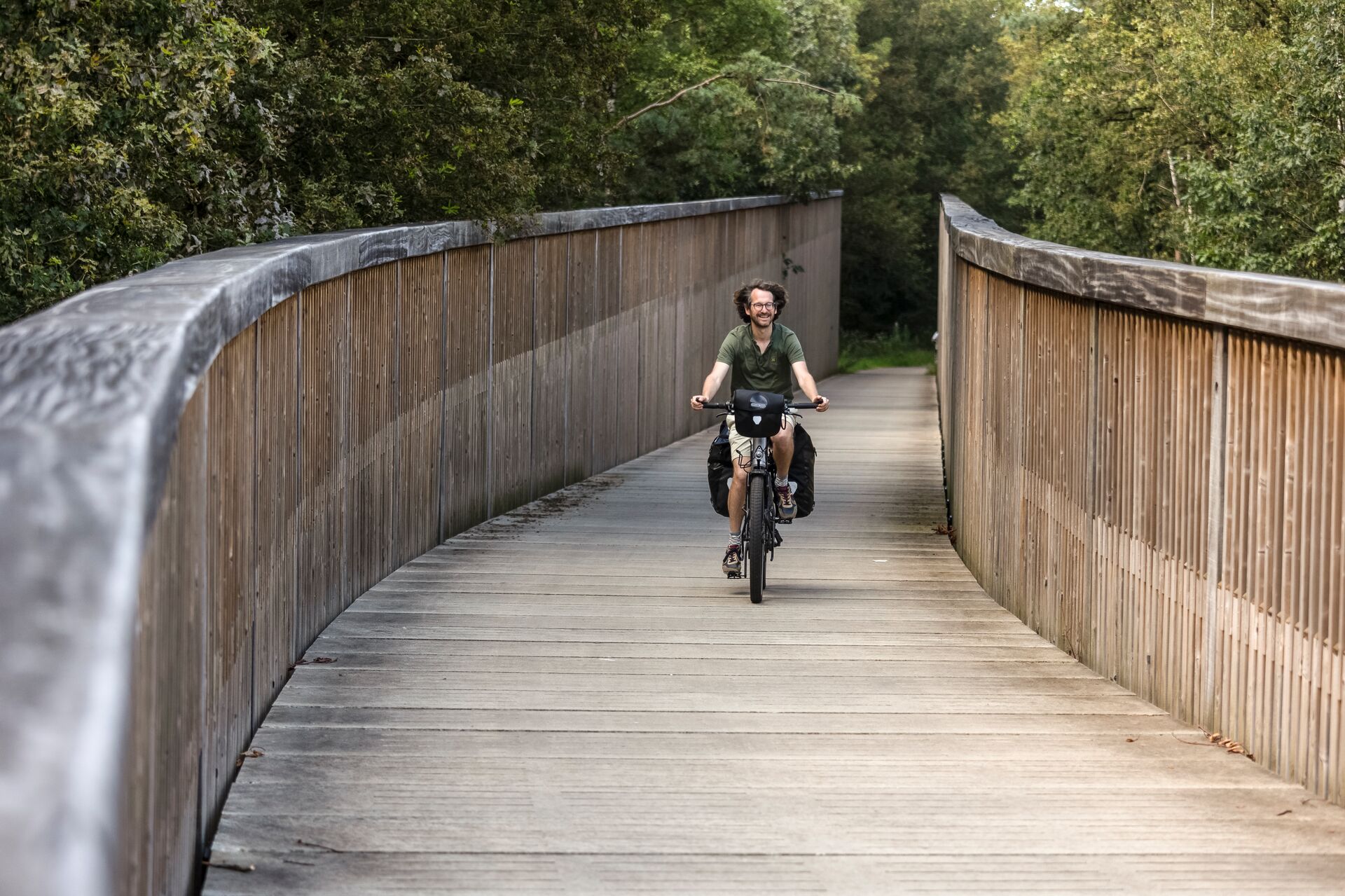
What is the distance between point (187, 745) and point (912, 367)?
4795 cm

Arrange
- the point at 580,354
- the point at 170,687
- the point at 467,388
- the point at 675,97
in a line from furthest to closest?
the point at 675,97 → the point at 580,354 → the point at 467,388 → the point at 170,687

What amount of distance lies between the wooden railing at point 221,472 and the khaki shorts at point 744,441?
68.6 inches

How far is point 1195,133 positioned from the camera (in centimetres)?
3753

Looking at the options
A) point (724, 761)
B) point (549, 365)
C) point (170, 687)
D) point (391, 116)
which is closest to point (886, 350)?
point (549, 365)

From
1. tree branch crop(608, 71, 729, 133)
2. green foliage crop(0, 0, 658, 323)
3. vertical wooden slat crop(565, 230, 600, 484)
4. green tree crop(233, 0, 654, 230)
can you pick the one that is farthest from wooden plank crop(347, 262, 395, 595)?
tree branch crop(608, 71, 729, 133)

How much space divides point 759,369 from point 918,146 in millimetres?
51709

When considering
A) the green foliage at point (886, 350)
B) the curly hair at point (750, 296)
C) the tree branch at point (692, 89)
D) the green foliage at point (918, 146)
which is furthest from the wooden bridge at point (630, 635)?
the green foliage at point (918, 146)

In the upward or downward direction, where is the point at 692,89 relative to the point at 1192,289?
upward

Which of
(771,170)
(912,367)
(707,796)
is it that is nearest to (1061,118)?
(912,367)

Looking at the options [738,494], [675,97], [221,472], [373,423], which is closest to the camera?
[221,472]

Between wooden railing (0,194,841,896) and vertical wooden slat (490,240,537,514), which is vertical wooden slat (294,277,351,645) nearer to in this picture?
wooden railing (0,194,841,896)

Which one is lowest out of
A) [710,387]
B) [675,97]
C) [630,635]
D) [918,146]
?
[630,635]

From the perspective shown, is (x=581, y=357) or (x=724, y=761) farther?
(x=581, y=357)

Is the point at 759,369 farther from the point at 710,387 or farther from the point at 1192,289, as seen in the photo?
the point at 1192,289
